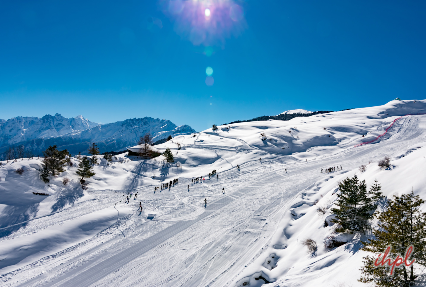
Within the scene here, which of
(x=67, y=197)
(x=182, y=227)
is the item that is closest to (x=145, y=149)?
(x=67, y=197)

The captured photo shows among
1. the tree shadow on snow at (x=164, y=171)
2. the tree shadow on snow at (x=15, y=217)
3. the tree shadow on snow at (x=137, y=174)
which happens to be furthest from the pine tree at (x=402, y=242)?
the tree shadow on snow at (x=164, y=171)

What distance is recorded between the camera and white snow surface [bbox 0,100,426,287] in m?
11.5

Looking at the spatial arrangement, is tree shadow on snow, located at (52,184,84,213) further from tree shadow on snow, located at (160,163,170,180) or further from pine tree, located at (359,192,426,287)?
pine tree, located at (359,192,426,287)

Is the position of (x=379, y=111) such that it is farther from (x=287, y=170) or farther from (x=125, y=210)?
(x=125, y=210)

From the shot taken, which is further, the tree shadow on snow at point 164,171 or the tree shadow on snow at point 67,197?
the tree shadow on snow at point 164,171

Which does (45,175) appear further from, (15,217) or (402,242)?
(402,242)

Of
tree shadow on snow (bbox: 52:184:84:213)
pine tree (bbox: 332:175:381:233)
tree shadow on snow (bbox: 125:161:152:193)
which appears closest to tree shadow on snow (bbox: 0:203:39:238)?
tree shadow on snow (bbox: 52:184:84:213)

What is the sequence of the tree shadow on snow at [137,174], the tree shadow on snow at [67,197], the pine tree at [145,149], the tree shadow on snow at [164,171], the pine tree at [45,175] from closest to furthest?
the tree shadow on snow at [67,197] → the pine tree at [45,175] → the tree shadow on snow at [137,174] → the tree shadow on snow at [164,171] → the pine tree at [145,149]

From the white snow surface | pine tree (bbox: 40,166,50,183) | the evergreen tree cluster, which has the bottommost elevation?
the white snow surface

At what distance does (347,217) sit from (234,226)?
9499mm

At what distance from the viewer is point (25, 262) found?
543 inches

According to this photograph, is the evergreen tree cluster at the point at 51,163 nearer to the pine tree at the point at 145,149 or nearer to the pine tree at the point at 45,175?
the pine tree at the point at 45,175

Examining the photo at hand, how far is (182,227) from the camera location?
703 inches

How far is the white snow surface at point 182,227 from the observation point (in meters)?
11.5
